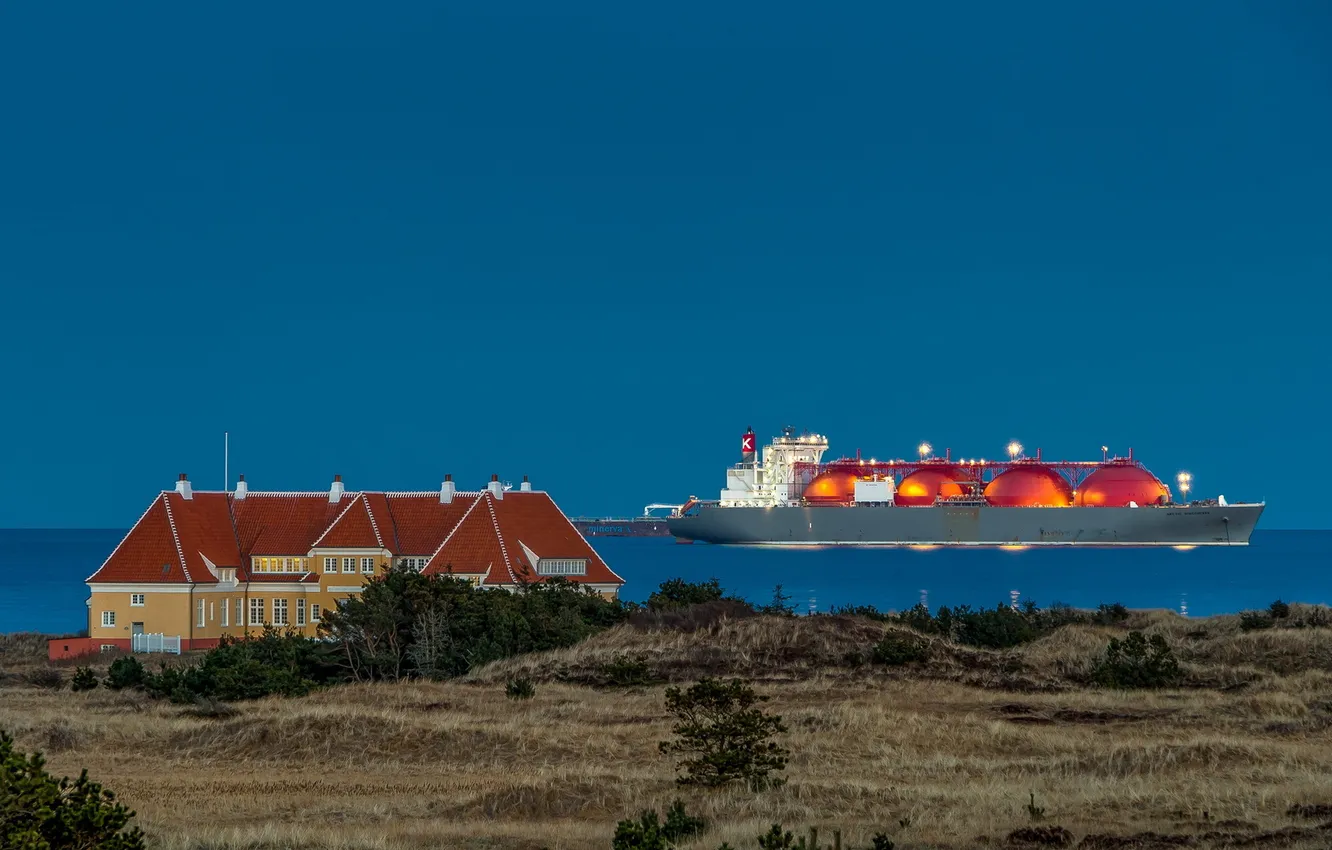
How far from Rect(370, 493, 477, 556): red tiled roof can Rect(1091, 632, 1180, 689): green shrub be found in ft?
92.1

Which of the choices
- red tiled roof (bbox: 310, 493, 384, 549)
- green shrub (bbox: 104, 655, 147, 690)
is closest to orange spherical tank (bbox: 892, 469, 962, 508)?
red tiled roof (bbox: 310, 493, 384, 549)

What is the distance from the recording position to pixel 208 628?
52.7 meters

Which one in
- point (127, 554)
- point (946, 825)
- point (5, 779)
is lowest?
point (946, 825)

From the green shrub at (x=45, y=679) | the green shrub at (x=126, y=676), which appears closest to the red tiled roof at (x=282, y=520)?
the green shrub at (x=45, y=679)

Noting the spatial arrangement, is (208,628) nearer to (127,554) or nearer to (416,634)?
(127,554)

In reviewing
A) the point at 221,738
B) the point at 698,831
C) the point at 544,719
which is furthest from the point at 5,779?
the point at 544,719

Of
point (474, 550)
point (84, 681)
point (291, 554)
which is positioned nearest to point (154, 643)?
point (291, 554)

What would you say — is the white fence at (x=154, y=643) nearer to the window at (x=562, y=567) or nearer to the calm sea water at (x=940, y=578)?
the window at (x=562, y=567)

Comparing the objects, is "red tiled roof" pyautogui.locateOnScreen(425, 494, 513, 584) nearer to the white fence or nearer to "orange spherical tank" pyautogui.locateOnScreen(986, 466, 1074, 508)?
the white fence

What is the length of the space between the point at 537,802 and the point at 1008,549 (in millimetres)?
180114

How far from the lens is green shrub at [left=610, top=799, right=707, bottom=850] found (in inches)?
505

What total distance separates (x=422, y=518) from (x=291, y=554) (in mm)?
5130

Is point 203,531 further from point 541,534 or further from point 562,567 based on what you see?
point 562,567

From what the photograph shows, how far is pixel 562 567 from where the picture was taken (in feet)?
178
